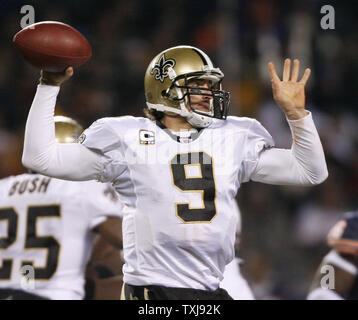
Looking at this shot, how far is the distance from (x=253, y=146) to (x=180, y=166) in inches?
14.0

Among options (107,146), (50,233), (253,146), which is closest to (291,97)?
(253,146)

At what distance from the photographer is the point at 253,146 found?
2.98 metres

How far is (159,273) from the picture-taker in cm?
276

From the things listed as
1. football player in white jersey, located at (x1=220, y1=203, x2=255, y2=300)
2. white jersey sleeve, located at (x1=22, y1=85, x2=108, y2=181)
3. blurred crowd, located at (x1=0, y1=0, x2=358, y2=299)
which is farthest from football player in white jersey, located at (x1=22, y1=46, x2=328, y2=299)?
blurred crowd, located at (x1=0, y1=0, x2=358, y2=299)

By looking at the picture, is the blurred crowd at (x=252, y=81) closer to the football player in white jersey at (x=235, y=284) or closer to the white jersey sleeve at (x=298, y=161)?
the football player in white jersey at (x=235, y=284)

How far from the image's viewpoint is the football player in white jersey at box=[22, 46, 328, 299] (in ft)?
9.01

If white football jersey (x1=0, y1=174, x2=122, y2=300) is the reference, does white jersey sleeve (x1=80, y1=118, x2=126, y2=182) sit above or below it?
above

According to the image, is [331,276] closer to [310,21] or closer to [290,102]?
[290,102]

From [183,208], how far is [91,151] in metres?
0.44

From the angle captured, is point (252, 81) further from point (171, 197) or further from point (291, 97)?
point (171, 197)

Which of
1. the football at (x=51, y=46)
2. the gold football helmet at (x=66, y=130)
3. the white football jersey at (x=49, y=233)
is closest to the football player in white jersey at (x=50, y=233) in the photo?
the white football jersey at (x=49, y=233)

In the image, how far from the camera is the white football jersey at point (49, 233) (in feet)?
13.1

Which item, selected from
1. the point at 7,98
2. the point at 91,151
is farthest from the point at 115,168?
the point at 7,98

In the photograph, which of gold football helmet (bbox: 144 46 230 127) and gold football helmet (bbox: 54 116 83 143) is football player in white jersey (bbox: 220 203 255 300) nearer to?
gold football helmet (bbox: 144 46 230 127)
